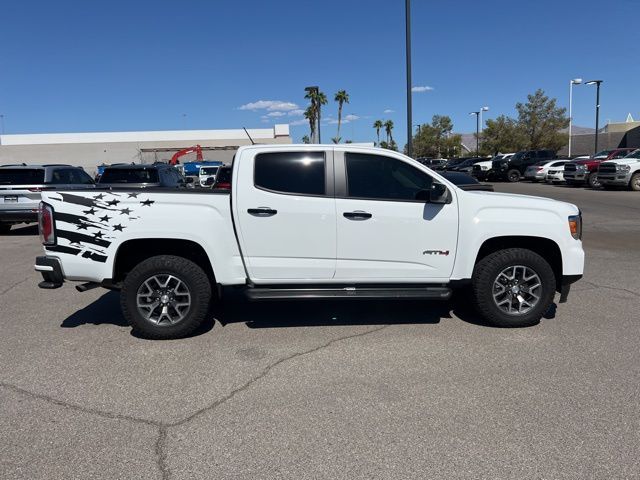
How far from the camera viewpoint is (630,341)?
4.83 metres

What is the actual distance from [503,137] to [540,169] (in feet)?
89.3

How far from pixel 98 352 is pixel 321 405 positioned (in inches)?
92.0

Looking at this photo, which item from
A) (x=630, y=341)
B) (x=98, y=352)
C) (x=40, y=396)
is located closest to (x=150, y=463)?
(x=40, y=396)

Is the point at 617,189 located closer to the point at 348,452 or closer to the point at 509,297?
the point at 509,297

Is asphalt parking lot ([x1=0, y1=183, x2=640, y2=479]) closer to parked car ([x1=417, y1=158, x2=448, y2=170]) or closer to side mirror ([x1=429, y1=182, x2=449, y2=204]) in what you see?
side mirror ([x1=429, y1=182, x2=449, y2=204])

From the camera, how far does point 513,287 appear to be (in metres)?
5.26

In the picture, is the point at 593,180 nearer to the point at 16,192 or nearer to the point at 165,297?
the point at 16,192

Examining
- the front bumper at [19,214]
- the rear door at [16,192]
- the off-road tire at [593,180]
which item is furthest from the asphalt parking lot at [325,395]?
the off-road tire at [593,180]

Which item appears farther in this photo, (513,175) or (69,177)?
(513,175)

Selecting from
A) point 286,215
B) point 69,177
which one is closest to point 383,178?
point 286,215

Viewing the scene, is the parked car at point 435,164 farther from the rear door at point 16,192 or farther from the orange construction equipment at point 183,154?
the rear door at point 16,192

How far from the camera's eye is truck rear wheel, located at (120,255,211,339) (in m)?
4.96

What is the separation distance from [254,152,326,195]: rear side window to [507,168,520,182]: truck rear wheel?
Answer: 3134 centimetres

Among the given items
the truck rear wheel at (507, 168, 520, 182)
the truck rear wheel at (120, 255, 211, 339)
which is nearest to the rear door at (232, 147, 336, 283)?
the truck rear wheel at (120, 255, 211, 339)
